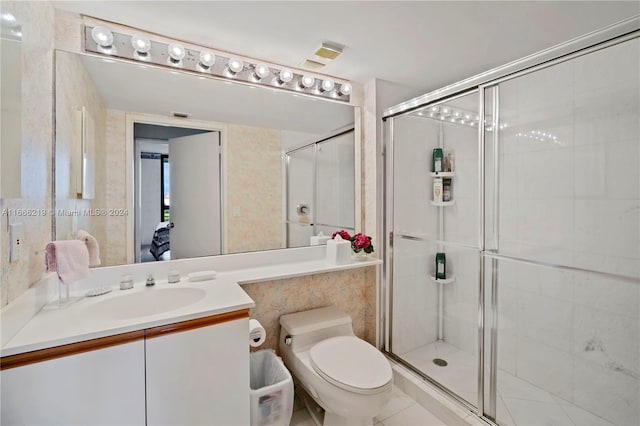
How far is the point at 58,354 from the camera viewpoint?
38.0 inches

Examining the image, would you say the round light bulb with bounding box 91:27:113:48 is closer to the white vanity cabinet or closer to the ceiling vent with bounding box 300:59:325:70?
the ceiling vent with bounding box 300:59:325:70

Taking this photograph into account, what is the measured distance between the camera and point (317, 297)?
2.08m

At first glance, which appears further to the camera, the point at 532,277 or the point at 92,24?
the point at 532,277

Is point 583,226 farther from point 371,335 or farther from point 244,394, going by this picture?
point 244,394

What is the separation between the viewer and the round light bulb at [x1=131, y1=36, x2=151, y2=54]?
1.56 metres

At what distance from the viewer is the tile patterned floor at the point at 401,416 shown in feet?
5.55

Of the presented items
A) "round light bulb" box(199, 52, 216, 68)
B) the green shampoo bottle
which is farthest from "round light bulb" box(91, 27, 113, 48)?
the green shampoo bottle

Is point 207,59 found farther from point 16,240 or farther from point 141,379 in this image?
point 141,379

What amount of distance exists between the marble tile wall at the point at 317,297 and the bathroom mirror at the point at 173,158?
28 cm

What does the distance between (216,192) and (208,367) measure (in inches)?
39.1

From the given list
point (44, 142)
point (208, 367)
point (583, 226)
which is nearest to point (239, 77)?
point (44, 142)

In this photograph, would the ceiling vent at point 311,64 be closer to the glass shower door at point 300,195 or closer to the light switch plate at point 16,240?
the glass shower door at point 300,195

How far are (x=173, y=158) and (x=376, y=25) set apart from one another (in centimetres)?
135

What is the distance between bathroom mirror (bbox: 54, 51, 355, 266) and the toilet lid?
28.1 inches
